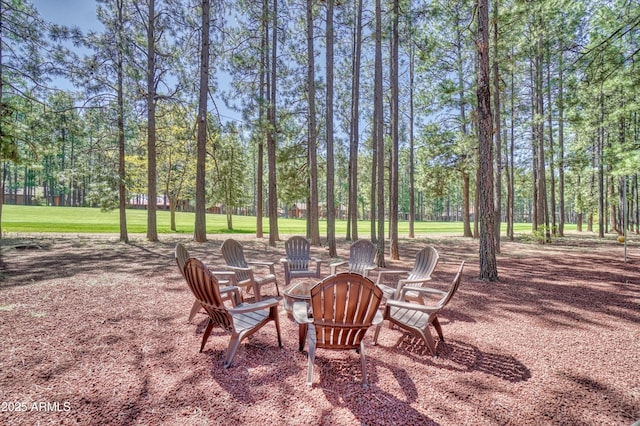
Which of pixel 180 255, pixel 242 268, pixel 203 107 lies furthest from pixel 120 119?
pixel 180 255

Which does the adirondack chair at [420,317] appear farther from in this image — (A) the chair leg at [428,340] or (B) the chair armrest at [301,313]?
(B) the chair armrest at [301,313]

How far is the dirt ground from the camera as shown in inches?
89.0

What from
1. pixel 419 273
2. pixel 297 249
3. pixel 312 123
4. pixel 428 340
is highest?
pixel 312 123

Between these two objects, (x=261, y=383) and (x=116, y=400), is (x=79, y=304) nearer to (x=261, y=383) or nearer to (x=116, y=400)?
(x=116, y=400)

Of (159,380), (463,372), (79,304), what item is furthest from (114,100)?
(463,372)

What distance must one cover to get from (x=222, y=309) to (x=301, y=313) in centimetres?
88

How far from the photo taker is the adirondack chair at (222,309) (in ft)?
9.46

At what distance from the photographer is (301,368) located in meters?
2.94

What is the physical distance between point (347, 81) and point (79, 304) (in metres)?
15.8

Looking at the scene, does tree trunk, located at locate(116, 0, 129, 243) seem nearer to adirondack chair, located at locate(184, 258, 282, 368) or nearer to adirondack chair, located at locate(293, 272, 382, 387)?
adirondack chair, located at locate(184, 258, 282, 368)

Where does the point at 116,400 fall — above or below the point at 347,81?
below

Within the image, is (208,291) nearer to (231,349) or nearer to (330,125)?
(231,349)

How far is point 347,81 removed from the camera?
1664cm

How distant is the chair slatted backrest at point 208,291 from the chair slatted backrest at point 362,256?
353cm
